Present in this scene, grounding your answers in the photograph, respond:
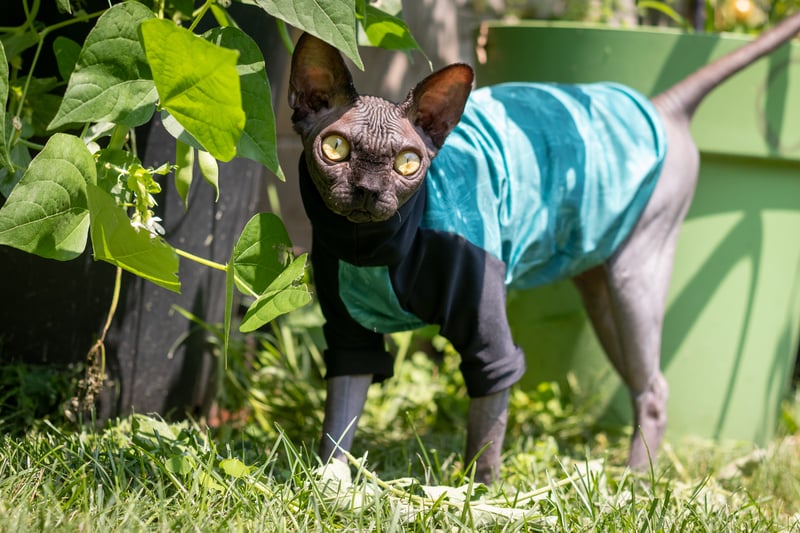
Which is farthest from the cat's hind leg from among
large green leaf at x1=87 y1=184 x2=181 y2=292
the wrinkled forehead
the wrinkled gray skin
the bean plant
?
large green leaf at x1=87 y1=184 x2=181 y2=292

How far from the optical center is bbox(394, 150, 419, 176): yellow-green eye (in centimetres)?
139

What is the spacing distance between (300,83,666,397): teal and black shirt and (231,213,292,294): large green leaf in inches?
4.7

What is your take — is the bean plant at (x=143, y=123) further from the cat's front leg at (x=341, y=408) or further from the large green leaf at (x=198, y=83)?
the cat's front leg at (x=341, y=408)

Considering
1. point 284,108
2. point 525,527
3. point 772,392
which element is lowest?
point 772,392

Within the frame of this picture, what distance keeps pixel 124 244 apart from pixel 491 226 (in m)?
0.67

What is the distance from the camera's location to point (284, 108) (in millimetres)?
2586

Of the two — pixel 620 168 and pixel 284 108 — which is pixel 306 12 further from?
pixel 284 108

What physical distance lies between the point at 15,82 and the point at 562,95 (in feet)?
3.25

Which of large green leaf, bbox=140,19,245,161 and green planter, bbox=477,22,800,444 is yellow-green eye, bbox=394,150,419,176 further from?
green planter, bbox=477,22,800,444

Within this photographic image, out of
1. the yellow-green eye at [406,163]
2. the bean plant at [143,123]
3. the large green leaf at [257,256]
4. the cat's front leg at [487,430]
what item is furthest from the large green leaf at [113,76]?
the cat's front leg at [487,430]

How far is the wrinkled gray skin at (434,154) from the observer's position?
4.49 ft

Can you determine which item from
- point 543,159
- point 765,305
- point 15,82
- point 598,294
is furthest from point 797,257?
point 15,82

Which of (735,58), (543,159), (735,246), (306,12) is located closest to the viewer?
(306,12)

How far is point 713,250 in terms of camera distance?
Result: 2291 mm
